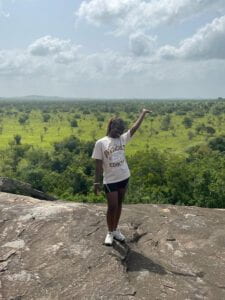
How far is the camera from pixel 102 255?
7754mm

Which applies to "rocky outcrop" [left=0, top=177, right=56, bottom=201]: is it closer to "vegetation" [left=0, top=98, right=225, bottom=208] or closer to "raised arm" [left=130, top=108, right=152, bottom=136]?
"raised arm" [left=130, top=108, right=152, bottom=136]

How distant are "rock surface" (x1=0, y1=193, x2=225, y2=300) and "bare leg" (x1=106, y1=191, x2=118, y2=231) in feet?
1.41

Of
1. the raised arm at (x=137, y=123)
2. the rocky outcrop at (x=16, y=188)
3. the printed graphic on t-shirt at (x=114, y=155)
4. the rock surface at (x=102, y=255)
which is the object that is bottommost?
the rocky outcrop at (x=16, y=188)

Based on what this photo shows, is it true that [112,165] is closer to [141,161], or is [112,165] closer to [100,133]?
[141,161]

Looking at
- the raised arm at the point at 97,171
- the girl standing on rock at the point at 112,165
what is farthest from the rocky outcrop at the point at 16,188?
the girl standing on rock at the point at 112,165

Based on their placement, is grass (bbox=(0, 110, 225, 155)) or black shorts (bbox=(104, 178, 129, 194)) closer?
black shorts (bbox=(104, 178, 129, 194))

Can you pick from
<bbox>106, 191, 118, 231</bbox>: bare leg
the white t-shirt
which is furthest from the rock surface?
the white t-shirt

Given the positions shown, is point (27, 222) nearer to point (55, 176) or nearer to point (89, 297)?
point (89, 297)

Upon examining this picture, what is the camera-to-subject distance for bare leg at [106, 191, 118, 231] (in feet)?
26.4

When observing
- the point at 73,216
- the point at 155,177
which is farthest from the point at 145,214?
the point at 155,177

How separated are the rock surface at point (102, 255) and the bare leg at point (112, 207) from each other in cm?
43

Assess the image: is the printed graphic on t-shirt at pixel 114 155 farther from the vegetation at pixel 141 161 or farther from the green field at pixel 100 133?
the green field at pixel 100 133

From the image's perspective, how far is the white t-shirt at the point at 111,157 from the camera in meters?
7.98

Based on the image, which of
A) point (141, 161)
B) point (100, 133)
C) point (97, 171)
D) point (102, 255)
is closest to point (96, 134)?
point (100, 133)
